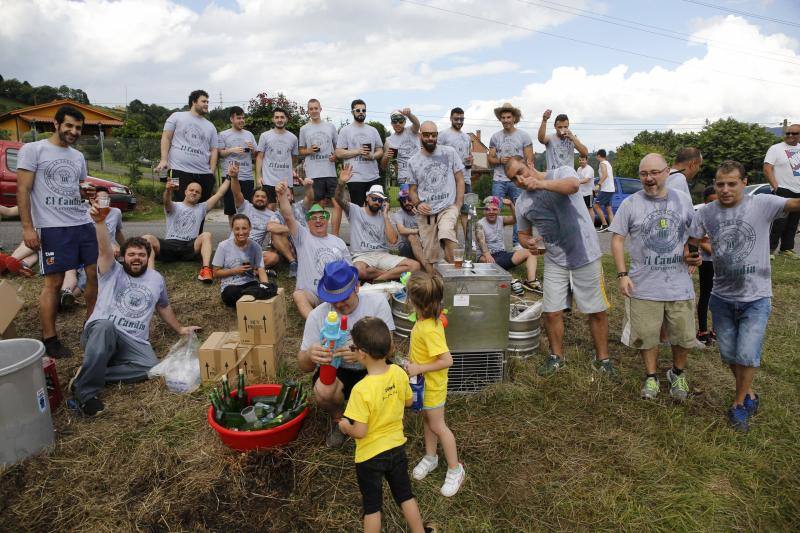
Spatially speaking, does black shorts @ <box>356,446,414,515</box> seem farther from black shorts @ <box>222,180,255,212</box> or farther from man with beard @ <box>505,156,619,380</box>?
black shorts @ <box>222,180,255,212</box>

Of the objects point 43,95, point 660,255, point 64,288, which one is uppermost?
point 43,95

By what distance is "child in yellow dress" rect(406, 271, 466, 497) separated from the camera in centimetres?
288

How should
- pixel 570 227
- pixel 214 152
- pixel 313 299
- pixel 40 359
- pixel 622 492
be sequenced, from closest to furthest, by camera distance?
pixel 622 492, pixel 40 359, pixel 570 227, pixel 313 299, pixel 214 152

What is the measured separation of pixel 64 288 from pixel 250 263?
7.21ft

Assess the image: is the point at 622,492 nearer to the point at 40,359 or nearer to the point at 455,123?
the point at 40,359

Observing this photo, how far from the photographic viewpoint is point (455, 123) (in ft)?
25.4

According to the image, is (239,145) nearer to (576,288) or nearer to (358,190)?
(358,190)

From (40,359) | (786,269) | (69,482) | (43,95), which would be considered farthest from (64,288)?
(43,95)

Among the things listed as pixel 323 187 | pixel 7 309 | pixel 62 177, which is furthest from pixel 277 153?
pixel 7 309

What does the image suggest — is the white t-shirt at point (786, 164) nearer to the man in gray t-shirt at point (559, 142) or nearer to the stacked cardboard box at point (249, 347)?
the man in gray t-shirt at point (559, 142)

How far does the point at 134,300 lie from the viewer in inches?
167

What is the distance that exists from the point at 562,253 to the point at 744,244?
4.31 ft

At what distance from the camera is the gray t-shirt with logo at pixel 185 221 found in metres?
6.75

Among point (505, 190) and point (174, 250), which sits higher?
point (505, 190)
